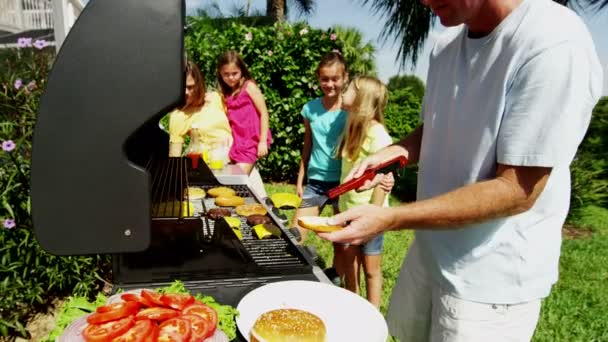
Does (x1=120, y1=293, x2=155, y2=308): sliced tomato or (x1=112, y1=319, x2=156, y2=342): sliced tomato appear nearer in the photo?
(x1=112, y1=319, x2=156, y2=342): sliced tomato

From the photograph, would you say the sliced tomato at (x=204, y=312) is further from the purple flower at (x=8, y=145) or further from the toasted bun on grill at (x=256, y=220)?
the purple flower at (x=8, y=145)

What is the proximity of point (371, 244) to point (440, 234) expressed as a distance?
1.64 metres

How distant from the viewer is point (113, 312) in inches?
40.0

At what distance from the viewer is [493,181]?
1.22m

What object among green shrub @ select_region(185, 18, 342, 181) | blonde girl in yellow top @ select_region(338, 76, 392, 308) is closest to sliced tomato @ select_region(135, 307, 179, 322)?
blonde girl in yellow top @ select_region(338, 76, 392, 308)

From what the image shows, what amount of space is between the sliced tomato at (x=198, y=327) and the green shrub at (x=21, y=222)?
218 centimetres

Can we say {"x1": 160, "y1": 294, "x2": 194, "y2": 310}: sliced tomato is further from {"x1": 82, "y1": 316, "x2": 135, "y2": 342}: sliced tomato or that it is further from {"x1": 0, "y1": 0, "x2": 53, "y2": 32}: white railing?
{"x1": 0, "y1": 0, "x2": 53, "y2": 32}: white railing

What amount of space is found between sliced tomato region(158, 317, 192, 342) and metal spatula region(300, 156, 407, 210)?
0.75m

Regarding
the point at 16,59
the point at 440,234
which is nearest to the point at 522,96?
the point at 440,234

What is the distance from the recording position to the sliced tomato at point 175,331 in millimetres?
942

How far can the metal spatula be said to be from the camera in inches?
61.9

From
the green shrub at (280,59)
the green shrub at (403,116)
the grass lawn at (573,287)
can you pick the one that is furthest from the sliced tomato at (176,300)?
the green shrub at (403,116)

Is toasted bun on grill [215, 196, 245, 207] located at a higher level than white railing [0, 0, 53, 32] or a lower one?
lower

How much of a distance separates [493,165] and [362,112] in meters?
1.89
